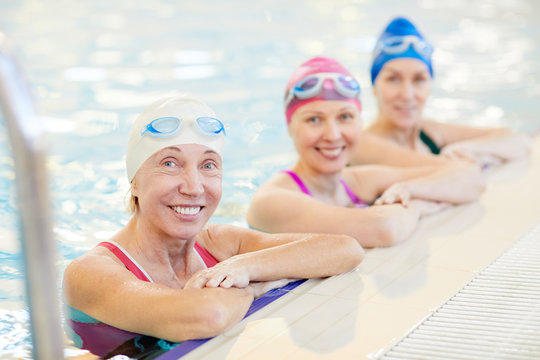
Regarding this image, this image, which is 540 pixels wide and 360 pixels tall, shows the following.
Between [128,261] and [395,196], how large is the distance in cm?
185

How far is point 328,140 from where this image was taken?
4.14 metres

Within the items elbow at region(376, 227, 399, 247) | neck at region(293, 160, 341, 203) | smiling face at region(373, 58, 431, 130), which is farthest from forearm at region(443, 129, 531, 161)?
elbow at region(376, 227, 399, 247)

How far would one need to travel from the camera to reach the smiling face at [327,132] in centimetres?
416

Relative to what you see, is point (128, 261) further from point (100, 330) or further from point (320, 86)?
point (320, 86)

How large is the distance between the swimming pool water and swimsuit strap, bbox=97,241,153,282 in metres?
0.51

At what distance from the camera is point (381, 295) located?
3195 millimetres

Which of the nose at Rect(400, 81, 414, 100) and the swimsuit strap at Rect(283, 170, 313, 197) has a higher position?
the nose at Rect(400, 81, 414, 100)

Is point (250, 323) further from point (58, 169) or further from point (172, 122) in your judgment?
point (58, 169)

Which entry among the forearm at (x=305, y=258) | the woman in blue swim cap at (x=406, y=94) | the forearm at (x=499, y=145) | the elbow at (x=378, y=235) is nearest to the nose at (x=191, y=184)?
the forearm at (x=305, y=258)

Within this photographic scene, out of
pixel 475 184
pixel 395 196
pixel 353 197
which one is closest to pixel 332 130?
pixel 395 196

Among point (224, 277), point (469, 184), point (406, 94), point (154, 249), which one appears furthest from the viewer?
point (406, 94)

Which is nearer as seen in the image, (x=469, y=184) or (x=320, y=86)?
(x=320, y=86)

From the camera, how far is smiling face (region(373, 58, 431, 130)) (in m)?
5.31

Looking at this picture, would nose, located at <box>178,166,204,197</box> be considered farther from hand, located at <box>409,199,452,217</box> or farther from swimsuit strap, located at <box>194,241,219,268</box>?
hand, located at <box>409,199,452,217</box>
